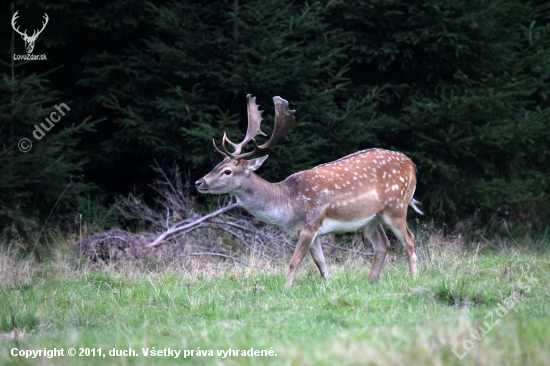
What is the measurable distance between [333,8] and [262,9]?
6.01 ft

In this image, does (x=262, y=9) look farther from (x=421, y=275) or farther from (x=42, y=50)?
(x=421, y=275)

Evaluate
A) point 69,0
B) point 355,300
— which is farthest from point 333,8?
point 355,300

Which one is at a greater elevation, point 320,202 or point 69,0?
point 69,0

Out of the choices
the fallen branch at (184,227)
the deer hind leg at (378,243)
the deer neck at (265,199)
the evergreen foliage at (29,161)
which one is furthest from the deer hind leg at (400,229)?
the evergreen foliage at (29,161)

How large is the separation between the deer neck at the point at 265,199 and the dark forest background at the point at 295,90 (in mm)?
2908

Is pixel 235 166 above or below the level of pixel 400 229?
above

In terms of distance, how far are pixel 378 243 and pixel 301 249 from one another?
136 cm

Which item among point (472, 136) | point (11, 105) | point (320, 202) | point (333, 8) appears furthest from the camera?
point (333, 8)

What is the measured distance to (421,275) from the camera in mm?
7762

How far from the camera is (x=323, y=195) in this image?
8297 millimetres

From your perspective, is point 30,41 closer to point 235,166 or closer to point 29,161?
point 29,161

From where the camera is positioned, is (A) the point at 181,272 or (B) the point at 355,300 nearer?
(B) the point at 355,300

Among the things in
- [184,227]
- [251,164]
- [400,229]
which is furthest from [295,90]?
[400,229]

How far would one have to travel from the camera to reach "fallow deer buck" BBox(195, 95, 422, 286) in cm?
827
